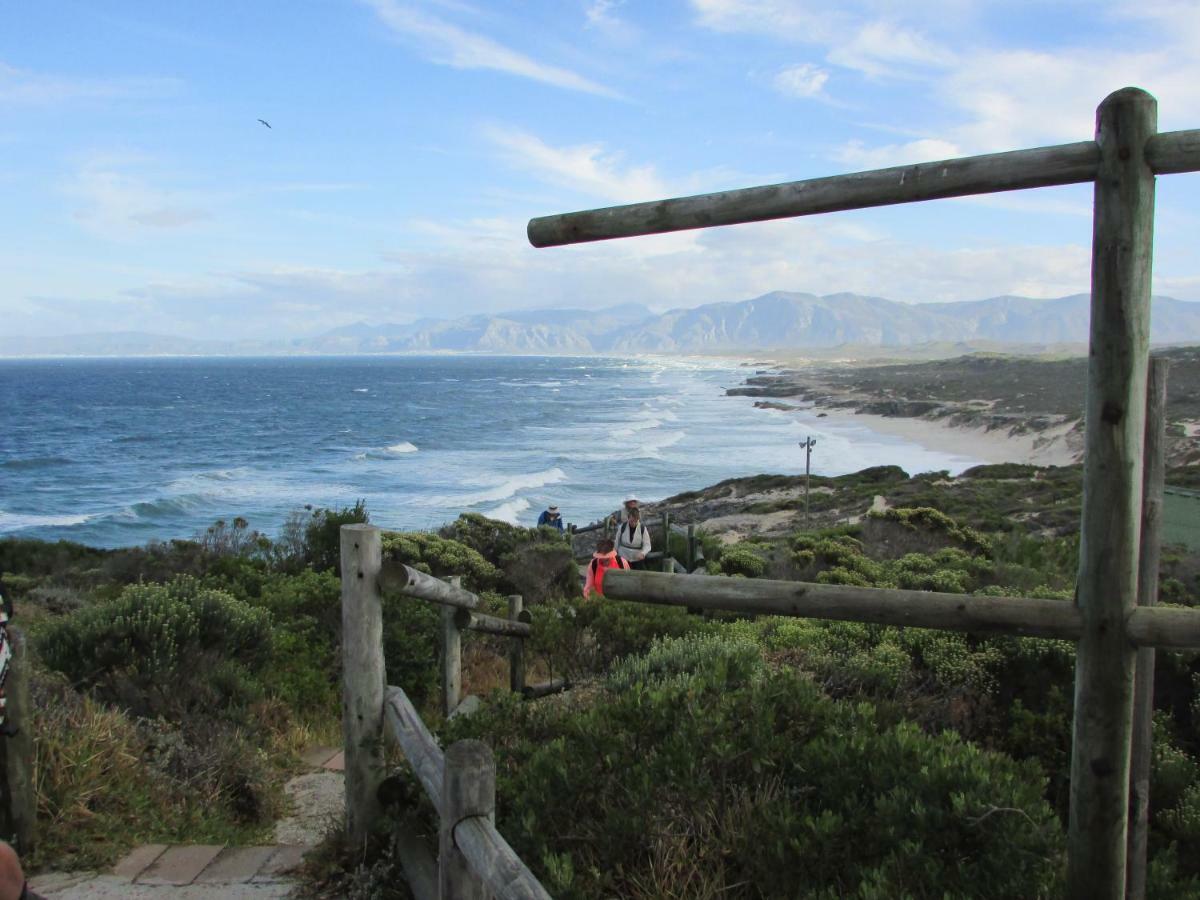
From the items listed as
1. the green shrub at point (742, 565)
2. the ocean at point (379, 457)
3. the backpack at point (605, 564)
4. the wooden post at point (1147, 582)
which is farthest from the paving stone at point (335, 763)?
the ocean at point (379, 457)

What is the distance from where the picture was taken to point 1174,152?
2104 mm

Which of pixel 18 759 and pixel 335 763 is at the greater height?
pixel 18 759

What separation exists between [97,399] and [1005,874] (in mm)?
105840

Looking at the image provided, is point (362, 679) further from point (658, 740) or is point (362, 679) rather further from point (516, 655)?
point (516, 655)

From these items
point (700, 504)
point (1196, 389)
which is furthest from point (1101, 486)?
point (1196, 389)

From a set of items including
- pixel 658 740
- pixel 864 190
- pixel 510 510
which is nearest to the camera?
pixel 864 190

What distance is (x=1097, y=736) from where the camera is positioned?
88.8 inches

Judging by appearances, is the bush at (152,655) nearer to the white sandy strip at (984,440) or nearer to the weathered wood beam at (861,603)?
the weathered wood beam at (861,603)

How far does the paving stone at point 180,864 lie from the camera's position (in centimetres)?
369

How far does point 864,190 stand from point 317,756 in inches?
185

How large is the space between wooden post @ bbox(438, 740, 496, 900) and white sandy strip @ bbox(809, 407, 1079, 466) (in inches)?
1717

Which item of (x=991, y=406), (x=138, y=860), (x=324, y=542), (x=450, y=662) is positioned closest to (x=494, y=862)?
(x=138, y=860)

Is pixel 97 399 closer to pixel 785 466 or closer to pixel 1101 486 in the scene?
pixel 785 466

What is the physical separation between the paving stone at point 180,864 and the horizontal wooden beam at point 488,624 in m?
1.66
